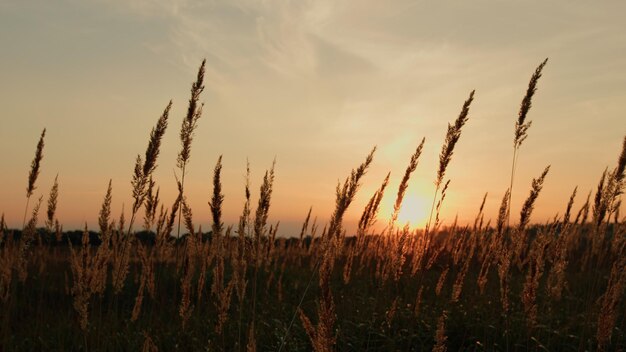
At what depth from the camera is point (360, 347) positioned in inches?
218

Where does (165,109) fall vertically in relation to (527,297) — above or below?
above

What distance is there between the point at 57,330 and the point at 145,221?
3.31 m

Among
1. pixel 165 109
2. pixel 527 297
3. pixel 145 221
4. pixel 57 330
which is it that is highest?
pixel 165 109

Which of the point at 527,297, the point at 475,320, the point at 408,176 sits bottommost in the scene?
the point at 475,320

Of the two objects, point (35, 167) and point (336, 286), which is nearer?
point (35, 167)

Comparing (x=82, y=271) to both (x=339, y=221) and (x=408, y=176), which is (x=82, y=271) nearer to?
(x=339, y=221)

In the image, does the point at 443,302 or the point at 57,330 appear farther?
the point at 443,302

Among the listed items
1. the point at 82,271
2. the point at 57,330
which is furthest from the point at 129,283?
the point at 82,271

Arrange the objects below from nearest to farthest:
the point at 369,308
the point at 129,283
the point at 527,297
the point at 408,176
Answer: the point at 527,297 → the point at 408,176 → the point at 369,308 → the point at 129,283

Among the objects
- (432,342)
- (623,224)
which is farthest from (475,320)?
(623,224)

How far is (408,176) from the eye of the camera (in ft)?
13.8

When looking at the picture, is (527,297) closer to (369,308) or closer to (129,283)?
(369,308)

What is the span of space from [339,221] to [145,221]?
190 centimetres

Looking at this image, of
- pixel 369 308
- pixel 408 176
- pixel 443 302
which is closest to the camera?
pixel 408 176
